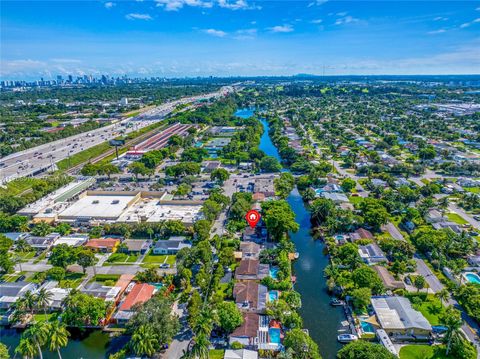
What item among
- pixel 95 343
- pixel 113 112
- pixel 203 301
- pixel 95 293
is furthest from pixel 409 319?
pixel 113 112

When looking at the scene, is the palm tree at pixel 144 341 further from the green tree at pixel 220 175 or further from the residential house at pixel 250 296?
the green tree at pixel 220 175

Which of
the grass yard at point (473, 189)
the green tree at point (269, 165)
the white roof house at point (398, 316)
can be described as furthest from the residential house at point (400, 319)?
the green tree at point (269, 165)

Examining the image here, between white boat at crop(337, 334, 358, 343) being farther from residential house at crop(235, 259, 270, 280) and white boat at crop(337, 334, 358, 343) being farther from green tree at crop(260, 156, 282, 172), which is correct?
green tree at crop(260, 156, 282, 172)

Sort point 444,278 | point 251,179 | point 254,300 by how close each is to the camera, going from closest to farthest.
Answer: point 254,300 < point 444,278 < point 251,179

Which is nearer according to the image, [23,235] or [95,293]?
[95,293]

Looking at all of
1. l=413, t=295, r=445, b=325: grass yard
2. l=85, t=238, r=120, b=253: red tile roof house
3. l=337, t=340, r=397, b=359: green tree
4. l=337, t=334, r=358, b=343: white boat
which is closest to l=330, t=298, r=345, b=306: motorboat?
l=337, t=334, r=358, b=343: white boat

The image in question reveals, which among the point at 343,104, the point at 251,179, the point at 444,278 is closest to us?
the point at 444,278

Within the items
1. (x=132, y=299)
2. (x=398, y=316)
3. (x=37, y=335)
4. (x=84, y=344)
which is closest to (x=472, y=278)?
(x=398, y=316)

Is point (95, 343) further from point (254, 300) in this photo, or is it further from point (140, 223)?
point (140, 223)
